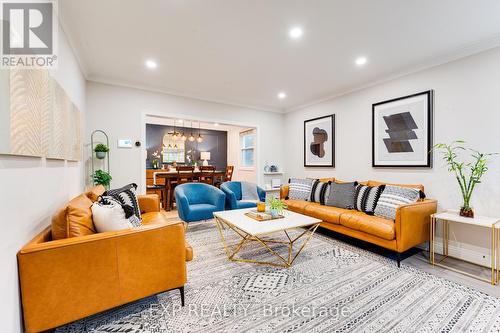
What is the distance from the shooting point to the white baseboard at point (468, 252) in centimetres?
258

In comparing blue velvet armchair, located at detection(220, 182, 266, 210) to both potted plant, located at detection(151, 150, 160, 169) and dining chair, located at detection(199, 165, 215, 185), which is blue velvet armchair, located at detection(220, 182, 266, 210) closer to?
dining chair, located at detection(199, 165, 215, 185)

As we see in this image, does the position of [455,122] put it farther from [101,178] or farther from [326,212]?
[101,178]

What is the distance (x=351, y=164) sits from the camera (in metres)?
4.17

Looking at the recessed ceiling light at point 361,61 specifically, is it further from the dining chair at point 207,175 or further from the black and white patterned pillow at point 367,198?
the dining chair at point 207,175

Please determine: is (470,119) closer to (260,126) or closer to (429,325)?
(429,325)

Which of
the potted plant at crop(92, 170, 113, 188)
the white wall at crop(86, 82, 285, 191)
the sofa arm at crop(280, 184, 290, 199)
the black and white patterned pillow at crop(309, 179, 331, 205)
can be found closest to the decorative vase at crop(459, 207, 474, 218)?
the black and white patterned pillow at crop(309, 179, 331, 205)

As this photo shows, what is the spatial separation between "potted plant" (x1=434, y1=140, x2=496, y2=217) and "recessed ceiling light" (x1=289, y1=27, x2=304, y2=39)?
2255 millimetres

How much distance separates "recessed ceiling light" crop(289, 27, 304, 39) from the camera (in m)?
2.34

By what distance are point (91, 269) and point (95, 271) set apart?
0.10 ft

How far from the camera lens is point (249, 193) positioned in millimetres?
4504

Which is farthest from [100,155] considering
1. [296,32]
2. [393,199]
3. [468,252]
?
[468,252]

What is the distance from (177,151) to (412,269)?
815cm

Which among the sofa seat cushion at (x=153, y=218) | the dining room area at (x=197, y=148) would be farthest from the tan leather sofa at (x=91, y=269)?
the dining room area at (x=197, y=148)

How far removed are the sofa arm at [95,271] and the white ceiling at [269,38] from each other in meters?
2.02
